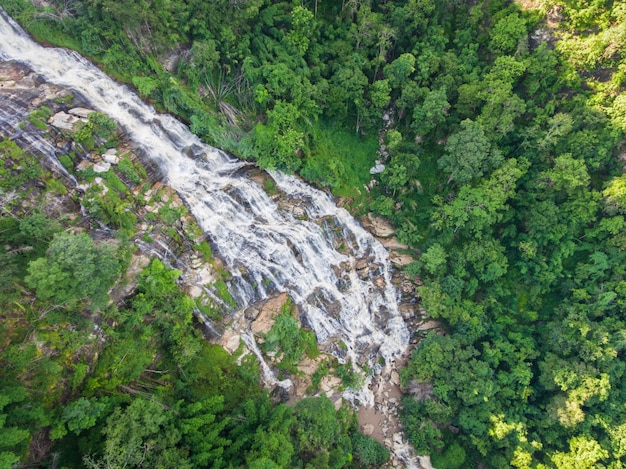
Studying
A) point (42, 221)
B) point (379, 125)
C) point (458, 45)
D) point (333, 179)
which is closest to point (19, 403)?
point (42, 221)

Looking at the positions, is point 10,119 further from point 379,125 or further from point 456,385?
point 456,385

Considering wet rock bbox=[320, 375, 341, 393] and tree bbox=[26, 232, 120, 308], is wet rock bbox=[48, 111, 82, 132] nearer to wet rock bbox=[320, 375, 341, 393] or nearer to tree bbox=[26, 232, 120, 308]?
tree bbox=[26, 232, 120, 308]

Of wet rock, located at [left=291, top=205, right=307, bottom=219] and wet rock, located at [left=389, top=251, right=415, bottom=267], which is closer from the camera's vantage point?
wet rock, located at [left=291, top=205, right=307, bottom=219]

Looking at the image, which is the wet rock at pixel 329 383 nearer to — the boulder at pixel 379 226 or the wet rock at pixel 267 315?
the wet rock at pixel 267 315

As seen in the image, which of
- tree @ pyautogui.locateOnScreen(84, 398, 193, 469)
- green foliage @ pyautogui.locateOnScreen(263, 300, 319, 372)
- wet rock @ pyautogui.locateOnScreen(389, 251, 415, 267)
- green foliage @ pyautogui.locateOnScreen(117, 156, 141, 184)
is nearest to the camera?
tree @ pyautogui.locateOnScreen(84, 398, 193, 469)

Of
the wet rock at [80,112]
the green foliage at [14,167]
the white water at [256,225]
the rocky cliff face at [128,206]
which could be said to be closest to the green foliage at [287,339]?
the rocky cliff face at [128,206]

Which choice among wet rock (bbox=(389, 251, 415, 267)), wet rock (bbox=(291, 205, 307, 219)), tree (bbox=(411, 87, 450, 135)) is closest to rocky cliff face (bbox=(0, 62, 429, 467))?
wet rock (bbox=(291, 205, 307, 219))
